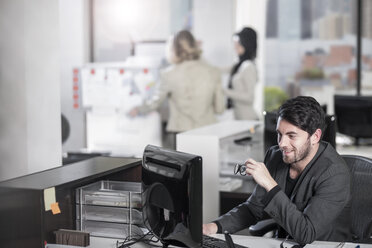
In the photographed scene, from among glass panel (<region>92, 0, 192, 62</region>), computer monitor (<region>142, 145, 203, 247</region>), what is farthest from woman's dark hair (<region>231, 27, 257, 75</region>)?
computer monitor (<region>142, 145, 203, 247</region>)

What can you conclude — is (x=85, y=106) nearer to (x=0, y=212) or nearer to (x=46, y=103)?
(x=46, y=103)

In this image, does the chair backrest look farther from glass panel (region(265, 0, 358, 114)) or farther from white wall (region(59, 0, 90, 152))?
glass panel (region(265, 0, 358, 114))

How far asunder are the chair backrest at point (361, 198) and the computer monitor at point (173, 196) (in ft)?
3.22

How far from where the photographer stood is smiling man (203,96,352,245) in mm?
2428

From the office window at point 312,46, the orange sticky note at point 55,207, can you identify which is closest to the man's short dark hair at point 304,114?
the orange sticky note at point 55,207

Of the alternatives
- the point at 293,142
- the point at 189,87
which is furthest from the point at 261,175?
the point at 189,87

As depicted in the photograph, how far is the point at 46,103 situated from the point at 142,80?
125 inches

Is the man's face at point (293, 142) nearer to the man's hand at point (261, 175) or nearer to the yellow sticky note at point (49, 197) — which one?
the man's hand at point (261, 175)

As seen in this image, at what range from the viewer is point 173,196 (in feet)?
7.11

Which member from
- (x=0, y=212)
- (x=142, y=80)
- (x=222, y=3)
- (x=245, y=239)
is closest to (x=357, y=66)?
(x=222, y=3)

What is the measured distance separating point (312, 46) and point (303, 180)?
5604 millimetres

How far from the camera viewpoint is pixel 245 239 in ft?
8.43

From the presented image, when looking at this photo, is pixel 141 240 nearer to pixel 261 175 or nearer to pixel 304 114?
pixel 261 175

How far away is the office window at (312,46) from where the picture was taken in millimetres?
7836
